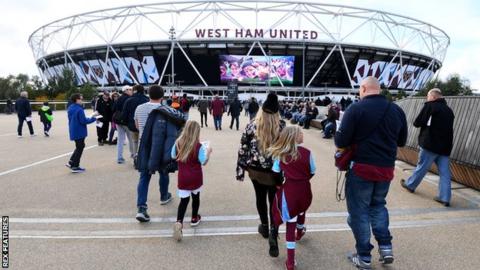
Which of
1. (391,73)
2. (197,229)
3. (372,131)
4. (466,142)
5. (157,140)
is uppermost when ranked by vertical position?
(391,73)

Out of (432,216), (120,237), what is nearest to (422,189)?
(432,216)

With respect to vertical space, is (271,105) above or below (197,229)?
above

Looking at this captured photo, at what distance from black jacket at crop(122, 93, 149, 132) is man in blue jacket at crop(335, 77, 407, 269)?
17.3 ft

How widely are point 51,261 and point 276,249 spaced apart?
231 centimetres

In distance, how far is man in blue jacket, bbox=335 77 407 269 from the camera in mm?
3436

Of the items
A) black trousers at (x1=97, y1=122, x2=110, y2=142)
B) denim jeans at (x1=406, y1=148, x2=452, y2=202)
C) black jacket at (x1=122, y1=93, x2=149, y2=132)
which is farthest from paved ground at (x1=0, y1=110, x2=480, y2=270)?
black trousers at (x1=97, y1=122, x2=110, y2=142)

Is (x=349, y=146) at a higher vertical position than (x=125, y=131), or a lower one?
higher

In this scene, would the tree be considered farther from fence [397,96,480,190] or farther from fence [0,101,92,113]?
fence [0,101,92,113]

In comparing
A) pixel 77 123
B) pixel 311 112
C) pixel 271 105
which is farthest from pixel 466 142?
pixel 311 112

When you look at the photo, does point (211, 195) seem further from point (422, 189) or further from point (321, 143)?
point (321, 143)

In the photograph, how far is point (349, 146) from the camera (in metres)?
3.60

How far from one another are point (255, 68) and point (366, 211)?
54894mm

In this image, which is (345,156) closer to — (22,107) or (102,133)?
(102,133)

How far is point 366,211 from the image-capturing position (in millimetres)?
3586
